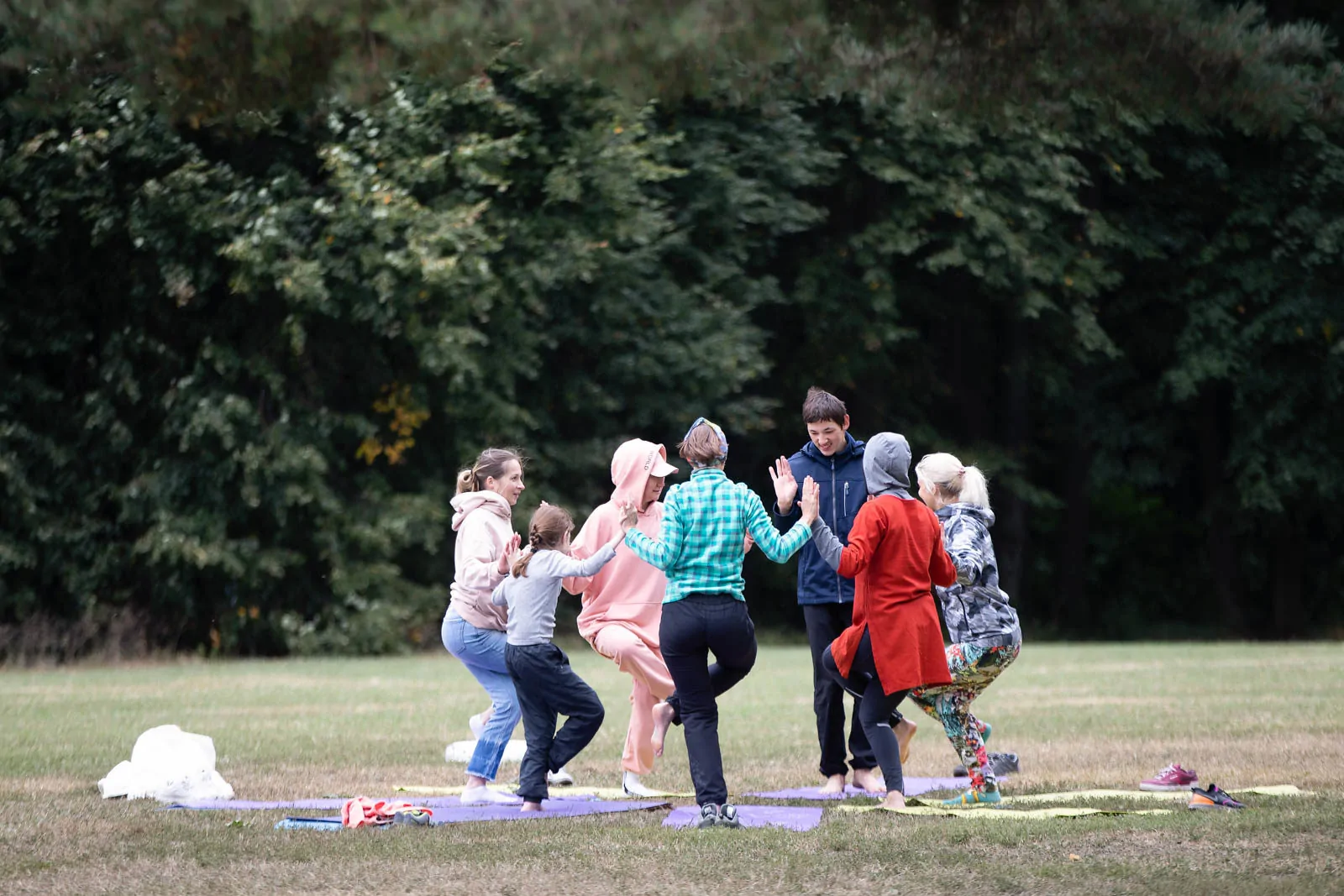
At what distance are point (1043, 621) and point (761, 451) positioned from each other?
685 cm

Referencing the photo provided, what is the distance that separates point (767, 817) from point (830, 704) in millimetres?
1012

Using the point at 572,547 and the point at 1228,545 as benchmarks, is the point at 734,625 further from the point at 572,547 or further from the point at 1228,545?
the point at 1228,545

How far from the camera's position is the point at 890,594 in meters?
7.47

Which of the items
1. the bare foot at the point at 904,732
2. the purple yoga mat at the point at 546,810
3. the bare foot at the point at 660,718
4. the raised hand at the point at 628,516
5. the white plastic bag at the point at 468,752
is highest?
the raised hand at the point at 628,516

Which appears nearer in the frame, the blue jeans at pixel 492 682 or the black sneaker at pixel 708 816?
the black sneaker at pixel 708 816

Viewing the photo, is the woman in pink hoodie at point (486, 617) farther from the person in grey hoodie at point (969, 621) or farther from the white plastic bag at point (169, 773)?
the person in grey hoodie at point (969, 621)

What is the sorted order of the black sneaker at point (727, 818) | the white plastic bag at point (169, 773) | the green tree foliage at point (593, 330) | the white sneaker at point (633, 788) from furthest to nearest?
the green tree foliage at point (593, 330) → the white sneaker at point (633, 788) → the white plastic bag at point (169, 773) → the black sneaker at point (727, 818)

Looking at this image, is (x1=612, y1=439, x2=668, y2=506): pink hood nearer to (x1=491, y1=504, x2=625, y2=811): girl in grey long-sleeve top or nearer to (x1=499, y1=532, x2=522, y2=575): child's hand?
(x1=491, y1=504, x2=625, y2=811): girl in grey long-sleeve top

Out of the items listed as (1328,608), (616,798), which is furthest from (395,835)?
(1328,608)

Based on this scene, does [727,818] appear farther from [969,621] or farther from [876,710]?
[969,621]

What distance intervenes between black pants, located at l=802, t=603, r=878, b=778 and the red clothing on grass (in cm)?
66

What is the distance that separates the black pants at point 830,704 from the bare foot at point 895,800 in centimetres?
76

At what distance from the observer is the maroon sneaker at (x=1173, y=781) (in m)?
8.14

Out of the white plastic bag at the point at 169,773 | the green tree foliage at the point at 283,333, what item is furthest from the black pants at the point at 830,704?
the green tree foliage at the point at 283,333
